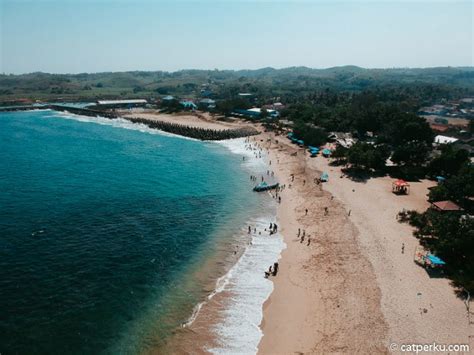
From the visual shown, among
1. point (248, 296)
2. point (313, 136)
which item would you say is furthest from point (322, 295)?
point (313, 136)

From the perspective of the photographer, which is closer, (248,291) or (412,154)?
(248,291)

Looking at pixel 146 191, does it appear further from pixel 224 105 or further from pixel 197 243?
pixel 224 105

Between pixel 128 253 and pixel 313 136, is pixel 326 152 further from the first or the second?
pixel 128 253

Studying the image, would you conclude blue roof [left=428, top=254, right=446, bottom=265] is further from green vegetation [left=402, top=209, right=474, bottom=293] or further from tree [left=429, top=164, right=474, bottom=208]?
tree [left=429, top=164, right=474, bottom=208]

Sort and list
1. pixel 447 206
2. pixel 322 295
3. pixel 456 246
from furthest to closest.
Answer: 1. pixel 447 206
2. pixel 456 246
3. pixel 322 295

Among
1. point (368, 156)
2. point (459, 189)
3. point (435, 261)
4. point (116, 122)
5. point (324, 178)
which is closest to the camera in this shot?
point (435, 261)

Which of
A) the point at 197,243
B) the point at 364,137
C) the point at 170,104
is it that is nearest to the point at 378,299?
the point at 197,243

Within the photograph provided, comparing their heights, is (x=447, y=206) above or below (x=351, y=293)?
above

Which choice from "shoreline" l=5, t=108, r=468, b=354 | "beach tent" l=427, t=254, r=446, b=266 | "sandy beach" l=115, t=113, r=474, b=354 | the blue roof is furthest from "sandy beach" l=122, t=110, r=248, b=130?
the blue roof
